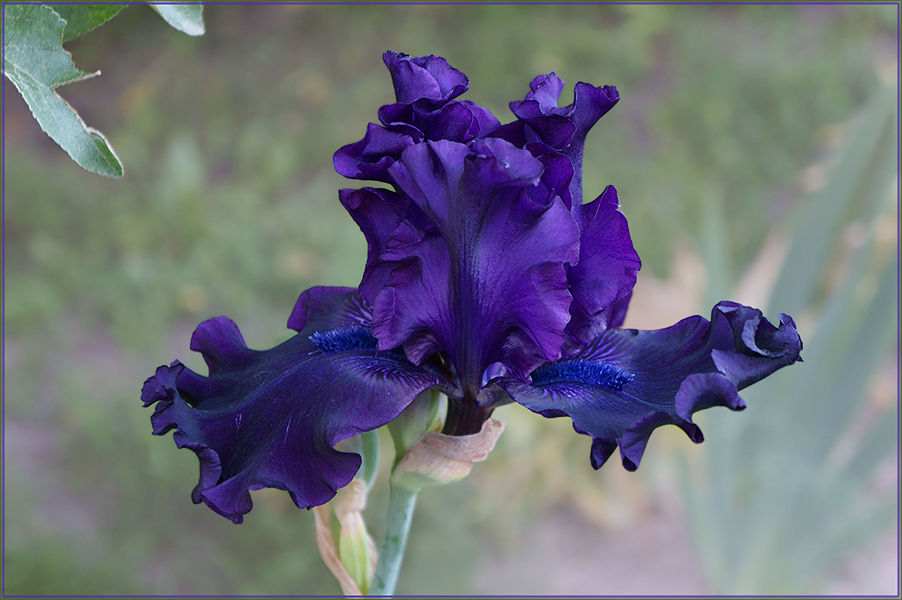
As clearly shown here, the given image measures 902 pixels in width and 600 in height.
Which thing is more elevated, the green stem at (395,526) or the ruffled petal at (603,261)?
the ruffled petal at (603,261)

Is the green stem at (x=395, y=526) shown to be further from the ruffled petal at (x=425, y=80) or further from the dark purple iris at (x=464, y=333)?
the ruffled petal at (x=425, y=80)

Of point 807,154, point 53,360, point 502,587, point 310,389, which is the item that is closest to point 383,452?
point 502,587

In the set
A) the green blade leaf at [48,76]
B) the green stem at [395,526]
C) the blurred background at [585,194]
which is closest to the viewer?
the green blade leaf at [48,76]

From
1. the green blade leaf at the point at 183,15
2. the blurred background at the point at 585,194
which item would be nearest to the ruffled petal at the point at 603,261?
the green blade leaf at the point at 183,15

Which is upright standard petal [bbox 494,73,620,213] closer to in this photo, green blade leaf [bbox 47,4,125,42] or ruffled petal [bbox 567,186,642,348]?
ruffled petal [bbox 567,186,642,348]

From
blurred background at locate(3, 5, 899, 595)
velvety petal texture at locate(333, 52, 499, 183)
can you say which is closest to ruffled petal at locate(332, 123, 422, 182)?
velvety petal texture at locate(333, 52, 499, 183)

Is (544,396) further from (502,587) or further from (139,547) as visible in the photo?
(139,547)

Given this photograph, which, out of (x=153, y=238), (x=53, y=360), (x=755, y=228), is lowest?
(x=53, y=360)
